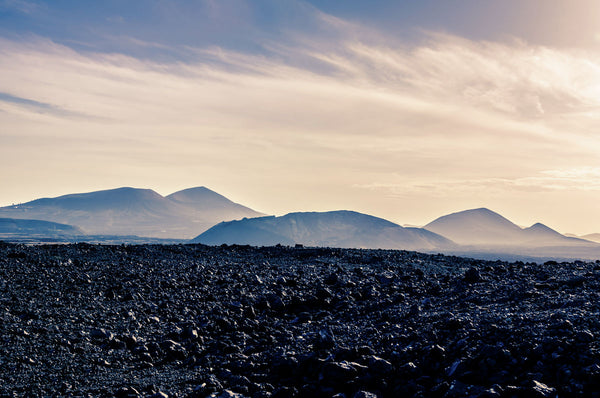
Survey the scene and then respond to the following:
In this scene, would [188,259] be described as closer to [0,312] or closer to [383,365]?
[0,312]

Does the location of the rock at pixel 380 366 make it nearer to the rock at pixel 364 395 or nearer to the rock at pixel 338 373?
the rock at pixel 338 373

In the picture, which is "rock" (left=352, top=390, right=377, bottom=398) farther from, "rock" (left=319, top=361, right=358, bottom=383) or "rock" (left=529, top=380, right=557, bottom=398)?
"rock" (left=529, top=380, right=557, bottom=398)

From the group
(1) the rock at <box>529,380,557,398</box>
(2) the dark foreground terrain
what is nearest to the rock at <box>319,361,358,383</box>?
(2) the dark foreground terrain

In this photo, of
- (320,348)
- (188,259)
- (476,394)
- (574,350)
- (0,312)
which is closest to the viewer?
(476,394)

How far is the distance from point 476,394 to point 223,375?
595 cm

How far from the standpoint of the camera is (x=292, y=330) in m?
15.9

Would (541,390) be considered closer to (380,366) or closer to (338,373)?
(380,366)

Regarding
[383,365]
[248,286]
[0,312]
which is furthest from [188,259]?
[383,365]

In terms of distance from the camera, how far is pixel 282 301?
60.2 feet

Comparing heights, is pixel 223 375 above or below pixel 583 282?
below

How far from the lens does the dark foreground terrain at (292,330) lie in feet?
35.2

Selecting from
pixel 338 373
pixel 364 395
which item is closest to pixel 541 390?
pixel 364 395

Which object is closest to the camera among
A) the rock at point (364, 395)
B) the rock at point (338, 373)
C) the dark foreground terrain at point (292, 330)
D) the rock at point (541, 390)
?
the rock at point (541, 390)

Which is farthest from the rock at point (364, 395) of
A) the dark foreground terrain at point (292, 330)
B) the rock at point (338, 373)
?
the rock at point (338, 373)
